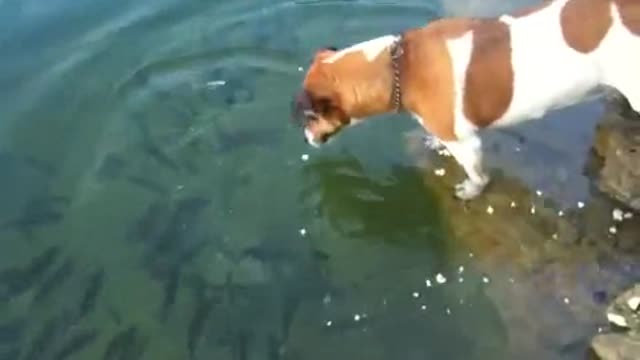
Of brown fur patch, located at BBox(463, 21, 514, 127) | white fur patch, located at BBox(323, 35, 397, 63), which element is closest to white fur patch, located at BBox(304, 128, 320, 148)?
white fur patch, located at BBox(323, 35, 397, 63)

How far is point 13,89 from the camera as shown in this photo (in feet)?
20.5

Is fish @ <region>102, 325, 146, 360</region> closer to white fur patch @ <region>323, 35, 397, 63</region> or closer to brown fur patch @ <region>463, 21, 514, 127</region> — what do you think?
white fur patch @ <region>323, 35, 397, 63</region>

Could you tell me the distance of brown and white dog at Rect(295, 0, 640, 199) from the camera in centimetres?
470

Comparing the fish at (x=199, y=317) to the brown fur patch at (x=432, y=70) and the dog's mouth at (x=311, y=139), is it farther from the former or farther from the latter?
the brown fur patch at (x=432, y=70)

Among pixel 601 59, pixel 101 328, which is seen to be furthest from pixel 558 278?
pixel 101 328

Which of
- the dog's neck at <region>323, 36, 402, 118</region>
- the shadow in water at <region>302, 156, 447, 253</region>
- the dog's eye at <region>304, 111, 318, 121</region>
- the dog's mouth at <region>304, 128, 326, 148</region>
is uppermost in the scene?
the dog's neck at <region>323, 36, 402, 118</region>

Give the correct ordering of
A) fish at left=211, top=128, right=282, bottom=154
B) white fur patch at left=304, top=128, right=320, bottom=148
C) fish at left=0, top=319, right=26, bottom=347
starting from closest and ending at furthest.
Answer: fish at left=0, top=319, right=26, bottom=347
white fur patch at left=304, top=128, right=320, bottom=148
fish at left=211, top=128, right=282, bottom=154

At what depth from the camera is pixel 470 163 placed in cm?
514

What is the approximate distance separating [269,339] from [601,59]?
2.13m

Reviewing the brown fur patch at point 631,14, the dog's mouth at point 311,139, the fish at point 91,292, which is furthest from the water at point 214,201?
the brown fur patch at point 631,14

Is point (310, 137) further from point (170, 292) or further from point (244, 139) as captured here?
point (170, 292)

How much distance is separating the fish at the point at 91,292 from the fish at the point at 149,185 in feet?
2.14

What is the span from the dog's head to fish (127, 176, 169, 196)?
0.94 meters

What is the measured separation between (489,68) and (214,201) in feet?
5.69
